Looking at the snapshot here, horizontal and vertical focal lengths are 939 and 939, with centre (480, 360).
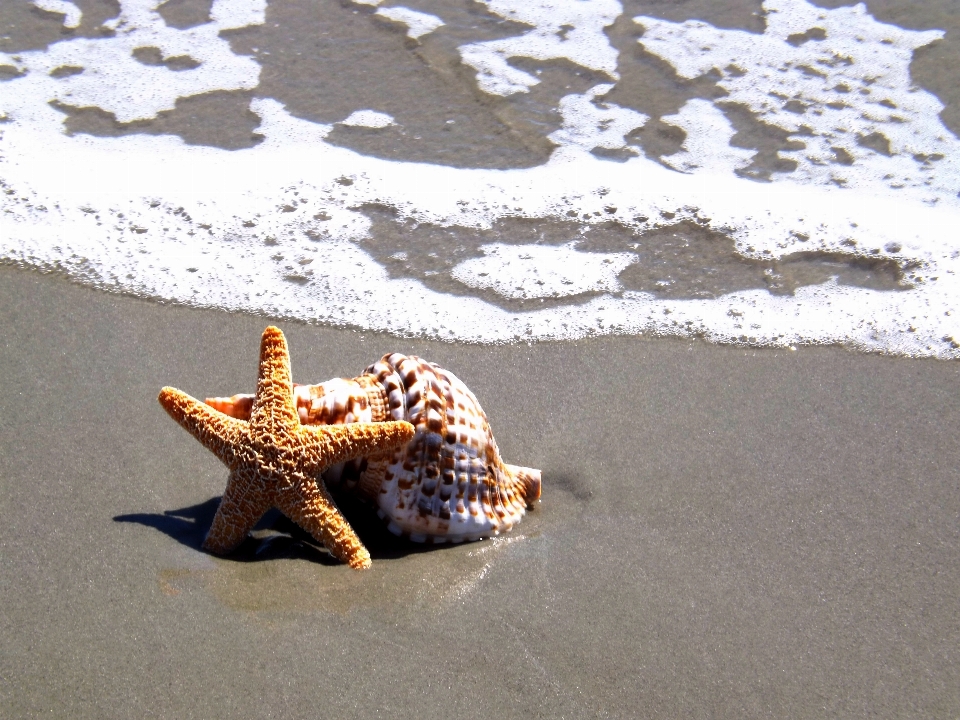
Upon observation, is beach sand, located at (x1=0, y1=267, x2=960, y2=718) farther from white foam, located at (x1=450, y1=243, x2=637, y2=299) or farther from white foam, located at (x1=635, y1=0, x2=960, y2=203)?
white foam, located at (x1=635, y1=0, x2=960, y2=203)

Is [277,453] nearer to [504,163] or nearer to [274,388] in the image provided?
[274,388]

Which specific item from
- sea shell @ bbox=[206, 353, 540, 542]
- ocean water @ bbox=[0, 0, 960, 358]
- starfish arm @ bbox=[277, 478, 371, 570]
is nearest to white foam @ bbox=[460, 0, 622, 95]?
ocean water @ bbox=[0, 0, 960, 358]

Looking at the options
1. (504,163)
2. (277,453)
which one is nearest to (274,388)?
(277,453)

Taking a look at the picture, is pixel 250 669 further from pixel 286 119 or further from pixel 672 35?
pixel 672 35

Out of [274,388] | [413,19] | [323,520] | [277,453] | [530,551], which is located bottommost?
[530,551]

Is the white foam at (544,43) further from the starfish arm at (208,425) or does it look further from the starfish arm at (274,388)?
the starfish arm at (208,425)

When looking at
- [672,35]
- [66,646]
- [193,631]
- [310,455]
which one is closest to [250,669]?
[193,631]

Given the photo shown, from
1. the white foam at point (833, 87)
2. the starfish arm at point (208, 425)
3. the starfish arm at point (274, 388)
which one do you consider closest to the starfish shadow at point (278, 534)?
the starfish arm at point (208, 425)
